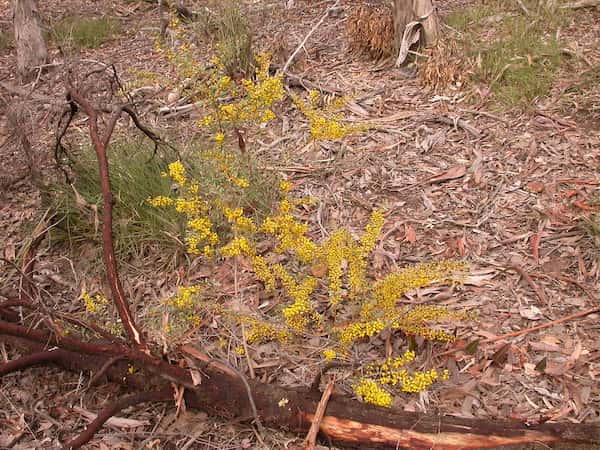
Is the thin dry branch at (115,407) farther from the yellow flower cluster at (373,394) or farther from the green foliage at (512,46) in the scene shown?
the green foliage at (512,46)

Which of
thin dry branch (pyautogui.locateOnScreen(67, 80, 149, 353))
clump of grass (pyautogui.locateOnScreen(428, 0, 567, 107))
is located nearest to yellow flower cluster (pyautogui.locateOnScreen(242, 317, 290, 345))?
thin dry branch (pyautogui.locateOnScreen(67, 80, 149, 353))

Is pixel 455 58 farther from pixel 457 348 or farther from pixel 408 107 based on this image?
pixel 457 348

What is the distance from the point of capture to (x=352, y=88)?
448 cm

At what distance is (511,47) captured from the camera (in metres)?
4.29

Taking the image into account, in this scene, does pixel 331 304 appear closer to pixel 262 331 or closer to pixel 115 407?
pixel 262 331

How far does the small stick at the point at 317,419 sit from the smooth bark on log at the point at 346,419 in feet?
0.10

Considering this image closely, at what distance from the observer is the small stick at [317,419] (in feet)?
7.21

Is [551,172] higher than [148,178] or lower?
lower

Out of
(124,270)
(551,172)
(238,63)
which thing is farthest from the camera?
(238,63)

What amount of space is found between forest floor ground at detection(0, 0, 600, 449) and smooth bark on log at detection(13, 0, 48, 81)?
A: 27 cm

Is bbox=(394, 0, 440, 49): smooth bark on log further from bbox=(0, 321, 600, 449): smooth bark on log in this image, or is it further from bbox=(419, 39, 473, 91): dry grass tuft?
bbox=(0, 321, 600, 449): smooth bark on log

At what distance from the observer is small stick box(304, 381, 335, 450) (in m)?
2.20

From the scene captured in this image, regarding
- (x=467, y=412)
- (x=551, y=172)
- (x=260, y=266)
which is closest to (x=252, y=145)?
(x=260, y=266)

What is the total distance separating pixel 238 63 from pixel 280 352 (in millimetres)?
2565
